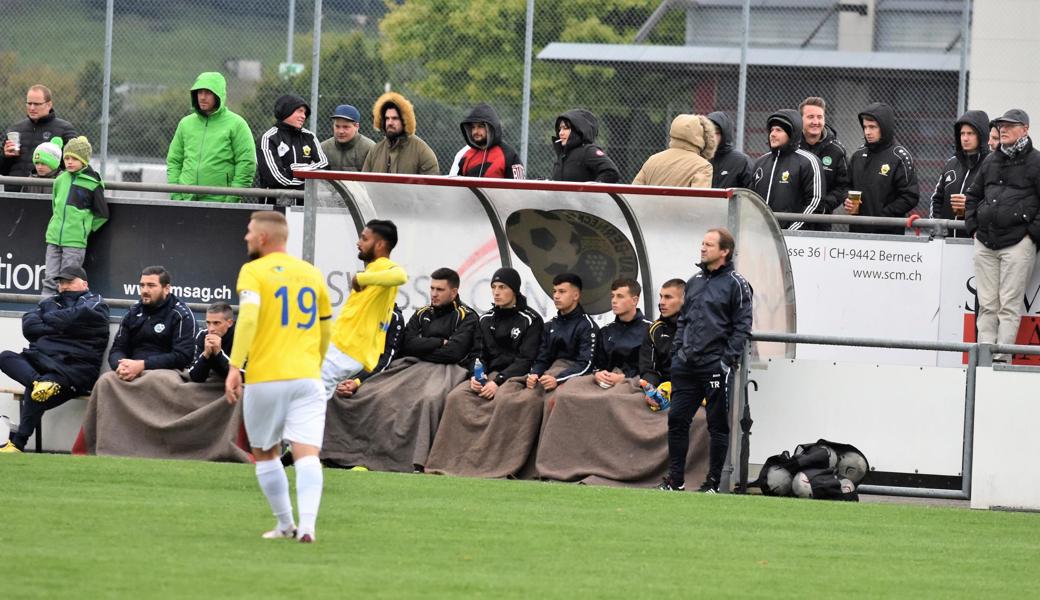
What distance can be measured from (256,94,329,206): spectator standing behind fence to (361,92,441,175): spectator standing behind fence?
0.56 metres

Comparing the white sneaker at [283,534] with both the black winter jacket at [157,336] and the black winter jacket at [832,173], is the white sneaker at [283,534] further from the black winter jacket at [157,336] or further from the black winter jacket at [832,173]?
the black winter jacket at [832,173]

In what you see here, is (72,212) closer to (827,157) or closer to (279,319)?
(827,157)

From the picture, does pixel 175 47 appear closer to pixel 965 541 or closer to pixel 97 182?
pixel 97 182

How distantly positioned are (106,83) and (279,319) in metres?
10.5

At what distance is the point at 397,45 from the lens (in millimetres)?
19828

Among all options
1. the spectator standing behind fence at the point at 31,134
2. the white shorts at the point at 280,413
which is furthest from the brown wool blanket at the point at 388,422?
the spectator standing behind fence at the point at 31,134

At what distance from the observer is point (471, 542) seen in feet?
29.3

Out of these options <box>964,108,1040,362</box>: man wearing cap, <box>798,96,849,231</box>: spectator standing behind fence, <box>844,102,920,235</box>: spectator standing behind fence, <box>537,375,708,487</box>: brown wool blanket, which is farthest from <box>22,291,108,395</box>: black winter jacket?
<box>964,108,1040,362</box>: man wearing cap

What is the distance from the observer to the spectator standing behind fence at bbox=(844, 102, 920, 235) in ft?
49.6

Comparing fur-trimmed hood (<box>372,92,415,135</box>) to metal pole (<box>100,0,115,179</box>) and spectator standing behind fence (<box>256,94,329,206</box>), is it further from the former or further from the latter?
metal pole (<box>100,0,115,179</box>)

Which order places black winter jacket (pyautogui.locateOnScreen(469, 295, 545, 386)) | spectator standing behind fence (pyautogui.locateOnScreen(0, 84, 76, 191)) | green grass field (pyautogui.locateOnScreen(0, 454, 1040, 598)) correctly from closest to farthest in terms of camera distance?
green grass field (pyautogui.locateOnScreen(0, 454, 1040, 598)) → black winter jacket (pyautogui.locateOnScreen(469, 295, 545, 386)) → spectator standing behind fence (pyautogui.locateOnScreen(0, 84, 76, 191))

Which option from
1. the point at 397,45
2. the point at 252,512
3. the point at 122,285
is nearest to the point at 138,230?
the point at 122,285

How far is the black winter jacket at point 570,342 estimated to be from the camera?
1334 cm

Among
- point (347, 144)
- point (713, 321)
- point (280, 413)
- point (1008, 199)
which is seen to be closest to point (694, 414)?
point (713, 321)
